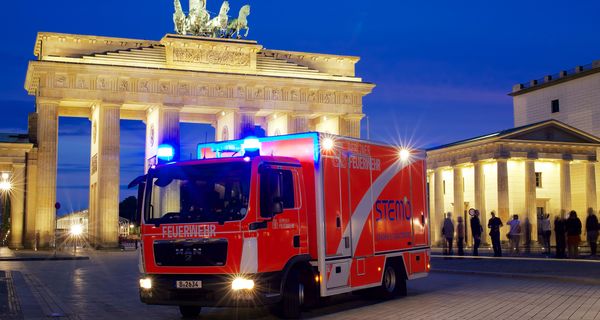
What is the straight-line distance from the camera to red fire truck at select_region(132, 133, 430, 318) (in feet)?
42.9

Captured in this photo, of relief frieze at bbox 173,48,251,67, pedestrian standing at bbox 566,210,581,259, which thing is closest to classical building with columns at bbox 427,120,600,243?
relief frieze at bbox 173,48,251,67

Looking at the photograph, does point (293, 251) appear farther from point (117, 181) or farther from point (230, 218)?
point (117, 181)

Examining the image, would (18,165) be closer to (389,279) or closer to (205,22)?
(205,22)

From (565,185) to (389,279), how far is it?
39867mm

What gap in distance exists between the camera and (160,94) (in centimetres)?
5769

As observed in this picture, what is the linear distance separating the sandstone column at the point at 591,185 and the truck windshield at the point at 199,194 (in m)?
46.2

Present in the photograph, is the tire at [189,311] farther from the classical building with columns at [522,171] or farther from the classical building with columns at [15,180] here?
the classical building with columns at [15,180]

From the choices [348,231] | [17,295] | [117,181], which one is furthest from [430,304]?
[117,181]

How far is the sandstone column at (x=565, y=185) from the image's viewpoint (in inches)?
2103

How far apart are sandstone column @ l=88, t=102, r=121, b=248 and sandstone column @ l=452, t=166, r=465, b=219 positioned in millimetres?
24645

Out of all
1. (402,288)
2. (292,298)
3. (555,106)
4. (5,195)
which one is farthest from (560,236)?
(555,106)

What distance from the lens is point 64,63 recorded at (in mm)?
54000

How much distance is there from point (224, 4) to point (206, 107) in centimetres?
865

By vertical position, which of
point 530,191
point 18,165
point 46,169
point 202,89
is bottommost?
point 530,191
